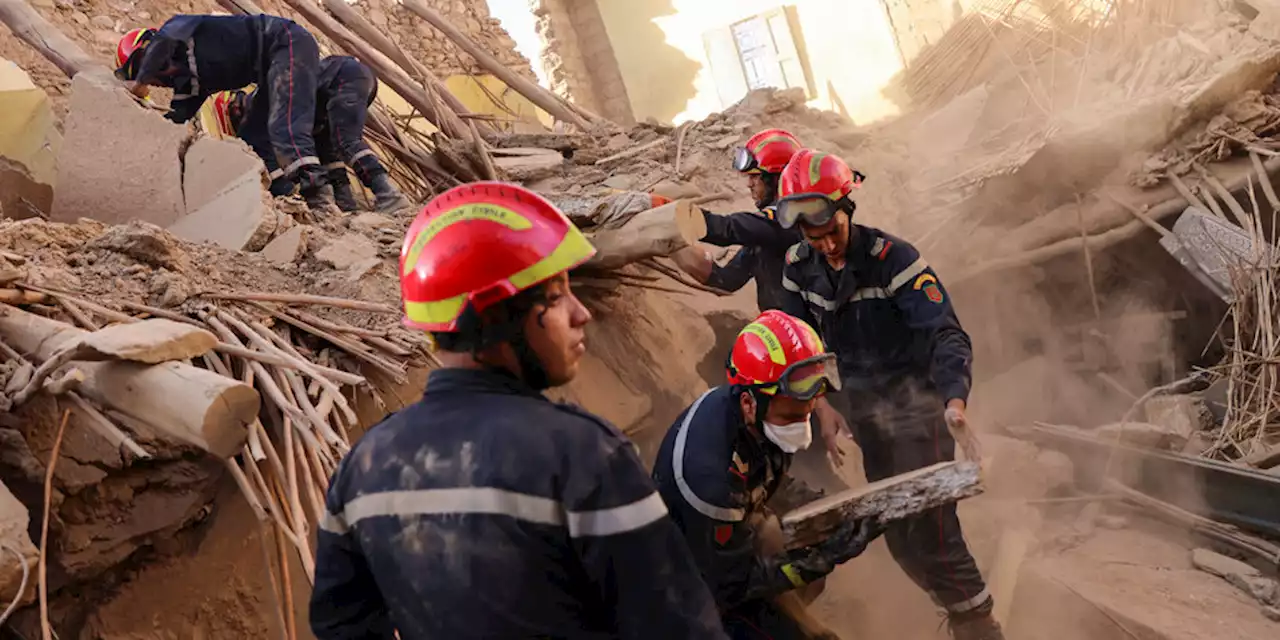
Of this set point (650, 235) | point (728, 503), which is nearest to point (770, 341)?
point (728, 503)

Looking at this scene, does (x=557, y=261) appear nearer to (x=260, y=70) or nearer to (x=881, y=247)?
(x=881, y=247)

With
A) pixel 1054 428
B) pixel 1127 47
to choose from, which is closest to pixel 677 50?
pixel 1127 47

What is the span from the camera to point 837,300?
12.9 feet

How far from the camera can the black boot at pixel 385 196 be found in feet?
17.5

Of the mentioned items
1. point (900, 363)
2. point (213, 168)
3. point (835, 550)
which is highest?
point (213, 168)

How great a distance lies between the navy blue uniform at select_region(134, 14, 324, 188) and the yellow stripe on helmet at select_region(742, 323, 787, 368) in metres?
3.25

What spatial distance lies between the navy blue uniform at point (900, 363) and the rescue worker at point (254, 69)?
9.91ft

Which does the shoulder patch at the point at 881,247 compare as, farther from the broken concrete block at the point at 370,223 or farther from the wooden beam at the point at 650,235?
the broken concrete block at the point at 370,223

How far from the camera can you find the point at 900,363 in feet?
13.0

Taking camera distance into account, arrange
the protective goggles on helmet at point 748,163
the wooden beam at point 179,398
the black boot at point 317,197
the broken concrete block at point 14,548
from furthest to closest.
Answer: the black boot at point 317,197, the protective goggles on helmet at point 748,163, the wooden beam at point 179,398, the broken concrete block at point 14,548

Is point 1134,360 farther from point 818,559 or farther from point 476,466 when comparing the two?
point 476,466

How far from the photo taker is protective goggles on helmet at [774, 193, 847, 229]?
12.2 ft

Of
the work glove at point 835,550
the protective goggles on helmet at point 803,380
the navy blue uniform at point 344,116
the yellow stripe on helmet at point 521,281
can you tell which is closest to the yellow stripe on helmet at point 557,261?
the yellow stripe on helmet at point 521,281

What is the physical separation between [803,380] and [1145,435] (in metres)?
3.36
